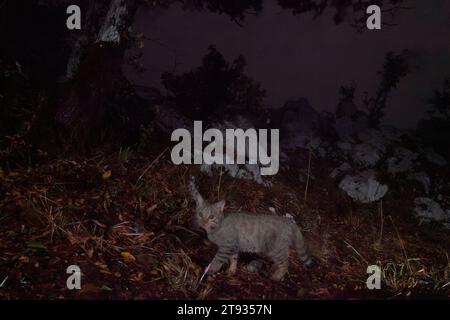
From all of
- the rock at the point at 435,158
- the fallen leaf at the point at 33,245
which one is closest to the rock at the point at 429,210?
the rock at the point at 435,158

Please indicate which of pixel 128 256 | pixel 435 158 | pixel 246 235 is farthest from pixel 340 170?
pixel 128 256

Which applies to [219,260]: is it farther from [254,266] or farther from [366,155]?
[366,155]

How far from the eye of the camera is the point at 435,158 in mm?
12703

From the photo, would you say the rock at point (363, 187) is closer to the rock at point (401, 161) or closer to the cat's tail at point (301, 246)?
the rock at point (401, 161)

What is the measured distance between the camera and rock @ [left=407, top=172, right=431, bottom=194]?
1147cm

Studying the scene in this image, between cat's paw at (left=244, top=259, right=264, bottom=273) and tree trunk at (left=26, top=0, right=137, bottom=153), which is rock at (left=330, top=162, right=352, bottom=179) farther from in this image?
tree trunk at (left=26, top=0, right=137, bottom=153)

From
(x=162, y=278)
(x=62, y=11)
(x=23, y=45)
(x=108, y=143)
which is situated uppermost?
(x=62, y=11)

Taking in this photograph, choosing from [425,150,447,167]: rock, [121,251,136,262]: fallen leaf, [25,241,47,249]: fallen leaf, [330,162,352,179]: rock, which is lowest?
[121,251,136,262]: fallen leaf

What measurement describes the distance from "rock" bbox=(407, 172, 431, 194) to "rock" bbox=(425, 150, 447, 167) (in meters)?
0.98

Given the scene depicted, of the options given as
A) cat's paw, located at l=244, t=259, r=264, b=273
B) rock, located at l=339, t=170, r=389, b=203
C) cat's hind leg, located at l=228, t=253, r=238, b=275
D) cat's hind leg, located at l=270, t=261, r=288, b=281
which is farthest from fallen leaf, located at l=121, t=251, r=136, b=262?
rock, located at l=339, t=170, r=389, b=203

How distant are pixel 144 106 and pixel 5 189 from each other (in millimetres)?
4817
